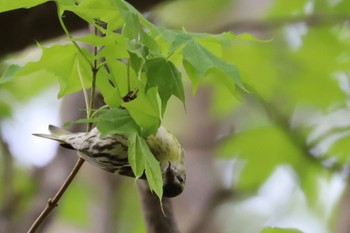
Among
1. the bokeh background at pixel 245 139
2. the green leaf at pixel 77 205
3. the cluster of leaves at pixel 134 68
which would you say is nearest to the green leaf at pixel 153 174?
the cluster of leaves at pixel 134 68

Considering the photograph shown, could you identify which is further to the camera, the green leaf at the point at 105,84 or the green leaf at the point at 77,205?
the green leaf at the point at 77,205

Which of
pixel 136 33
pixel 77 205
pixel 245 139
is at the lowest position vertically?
pixel 136 33

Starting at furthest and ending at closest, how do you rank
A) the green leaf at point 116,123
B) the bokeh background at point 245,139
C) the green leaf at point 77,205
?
the green leaf at point 77,205 < the bokeh background at point 245,139 < the green leaf at point 116,123

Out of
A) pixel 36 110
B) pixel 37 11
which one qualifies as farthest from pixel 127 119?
pixel 36 110

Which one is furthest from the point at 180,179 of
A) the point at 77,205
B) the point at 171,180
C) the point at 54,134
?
the point at 77,205

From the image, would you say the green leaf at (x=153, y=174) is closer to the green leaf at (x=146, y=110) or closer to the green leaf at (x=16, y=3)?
the green leaf at (x=146, y=110)

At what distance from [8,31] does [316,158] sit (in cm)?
62

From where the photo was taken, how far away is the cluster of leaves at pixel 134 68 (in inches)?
21.2

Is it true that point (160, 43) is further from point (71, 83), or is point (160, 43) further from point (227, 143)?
point (227, 143)

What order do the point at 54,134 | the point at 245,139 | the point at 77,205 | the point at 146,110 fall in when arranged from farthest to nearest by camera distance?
1. the point at 77,205
2. the point at 245,139
3. the point at 54,134
4. the point at 146,110

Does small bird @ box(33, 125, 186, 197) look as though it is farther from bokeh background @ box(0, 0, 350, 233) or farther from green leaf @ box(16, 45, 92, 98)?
bokeh background @ box(0, 0, 350, 233)

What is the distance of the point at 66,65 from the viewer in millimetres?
628

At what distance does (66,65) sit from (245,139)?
0.83 m

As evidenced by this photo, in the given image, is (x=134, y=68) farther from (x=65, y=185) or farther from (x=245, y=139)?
(x=245, y=139)
